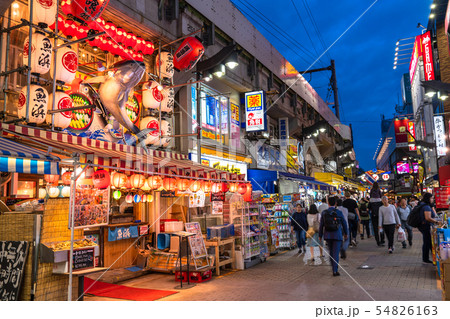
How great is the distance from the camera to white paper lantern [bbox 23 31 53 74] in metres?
8.29

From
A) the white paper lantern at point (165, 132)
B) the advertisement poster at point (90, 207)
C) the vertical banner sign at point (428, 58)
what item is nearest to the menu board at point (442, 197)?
the vertical banner sign at point (428, 58)

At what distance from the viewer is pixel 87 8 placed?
9.09 metres

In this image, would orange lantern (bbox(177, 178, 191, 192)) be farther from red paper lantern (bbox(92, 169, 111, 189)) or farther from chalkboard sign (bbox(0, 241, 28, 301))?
chalkboard sign (bbox(0, 241, 28, 301))

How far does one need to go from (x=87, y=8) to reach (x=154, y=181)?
4.80 metres

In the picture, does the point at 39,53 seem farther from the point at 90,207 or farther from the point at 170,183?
the point at 170,183

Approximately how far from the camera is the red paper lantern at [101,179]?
7.60 meters

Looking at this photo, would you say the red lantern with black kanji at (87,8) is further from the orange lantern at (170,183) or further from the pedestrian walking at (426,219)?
the pedestrian walking at (426,219)

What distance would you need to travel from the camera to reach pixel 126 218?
10984 mm

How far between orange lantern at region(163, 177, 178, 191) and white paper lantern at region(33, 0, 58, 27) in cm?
496

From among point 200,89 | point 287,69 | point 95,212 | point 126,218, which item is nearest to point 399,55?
point 287,69

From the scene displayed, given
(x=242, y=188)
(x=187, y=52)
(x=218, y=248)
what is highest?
(x=187, y=52)

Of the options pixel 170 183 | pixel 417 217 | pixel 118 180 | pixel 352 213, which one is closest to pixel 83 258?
pixel 118 180

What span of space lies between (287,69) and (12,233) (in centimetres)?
2322
